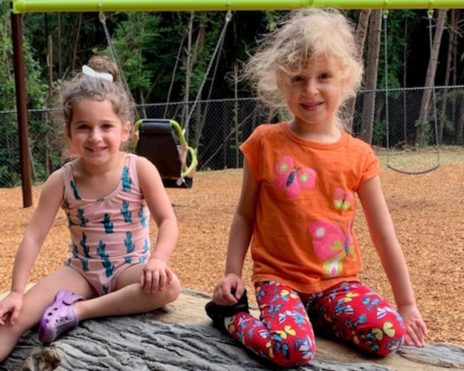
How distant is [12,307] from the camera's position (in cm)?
220

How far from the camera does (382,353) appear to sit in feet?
6.40

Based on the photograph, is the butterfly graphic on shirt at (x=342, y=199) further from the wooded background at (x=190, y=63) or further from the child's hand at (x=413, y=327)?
the wooded background at (x=190, y=63)

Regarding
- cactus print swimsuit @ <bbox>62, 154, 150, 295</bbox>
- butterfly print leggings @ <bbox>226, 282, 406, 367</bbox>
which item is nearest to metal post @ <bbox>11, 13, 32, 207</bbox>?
cactus print swimsuit @ <bbox>62, 154, 150, 295</bbox>

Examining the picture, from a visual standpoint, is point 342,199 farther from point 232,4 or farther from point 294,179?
point 232,4

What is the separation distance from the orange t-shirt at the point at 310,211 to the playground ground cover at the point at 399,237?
77.2 inches

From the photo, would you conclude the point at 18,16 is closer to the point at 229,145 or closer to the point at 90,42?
the point at 229,145

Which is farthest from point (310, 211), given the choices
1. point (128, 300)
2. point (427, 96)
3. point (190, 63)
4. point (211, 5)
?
point (190, 63)

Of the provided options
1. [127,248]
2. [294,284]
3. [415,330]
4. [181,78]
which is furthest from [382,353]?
[181,78]

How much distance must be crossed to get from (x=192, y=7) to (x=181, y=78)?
14.0 m

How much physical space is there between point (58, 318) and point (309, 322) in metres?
0.81

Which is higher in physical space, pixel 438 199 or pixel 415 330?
pixel 415 330

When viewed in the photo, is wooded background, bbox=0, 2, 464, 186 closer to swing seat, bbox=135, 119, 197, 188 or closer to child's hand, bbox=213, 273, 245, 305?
swing seat, bbox=135, 119, 197, 188

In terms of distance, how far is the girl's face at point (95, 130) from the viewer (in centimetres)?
222

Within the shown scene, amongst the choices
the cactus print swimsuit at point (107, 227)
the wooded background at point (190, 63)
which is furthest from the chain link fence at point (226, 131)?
the cactus print swimsuit at point (107, 227)
